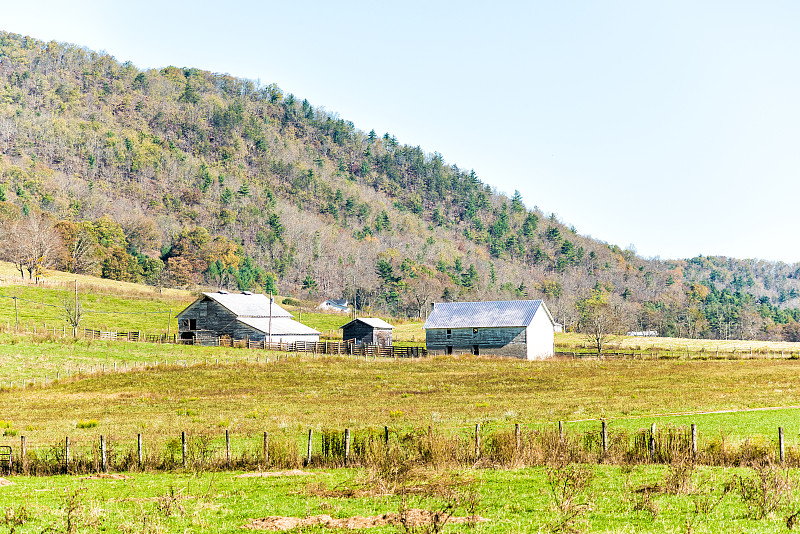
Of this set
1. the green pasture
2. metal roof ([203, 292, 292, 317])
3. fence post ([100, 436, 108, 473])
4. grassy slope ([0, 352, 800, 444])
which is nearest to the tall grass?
fence post ([100, 436, 108, 473])

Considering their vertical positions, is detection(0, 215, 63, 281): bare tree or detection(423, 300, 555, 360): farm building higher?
detection(0, 215, 63, 281): bare tree

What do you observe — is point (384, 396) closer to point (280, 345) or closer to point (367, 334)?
point (280, 345)

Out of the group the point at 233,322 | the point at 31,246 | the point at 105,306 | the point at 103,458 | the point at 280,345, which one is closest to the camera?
the point at 103,458

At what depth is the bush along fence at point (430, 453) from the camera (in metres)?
23.0

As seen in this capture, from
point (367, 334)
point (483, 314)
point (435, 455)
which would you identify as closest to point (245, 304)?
point (367, 334)

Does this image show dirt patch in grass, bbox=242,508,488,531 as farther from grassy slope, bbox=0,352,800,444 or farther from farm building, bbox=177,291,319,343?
farm building, bbox=177,291,319,343

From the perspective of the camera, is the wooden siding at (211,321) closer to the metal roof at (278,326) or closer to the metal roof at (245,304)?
the metal roof at (245,304)

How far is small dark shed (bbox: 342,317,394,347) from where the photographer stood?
9869cm

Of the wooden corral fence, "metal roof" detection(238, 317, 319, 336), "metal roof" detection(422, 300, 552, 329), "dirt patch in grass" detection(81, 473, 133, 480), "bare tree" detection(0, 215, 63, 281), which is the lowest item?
"dirt patch in grass" detection(81, 473, 133, 480)

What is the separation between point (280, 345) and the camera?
8306 cm

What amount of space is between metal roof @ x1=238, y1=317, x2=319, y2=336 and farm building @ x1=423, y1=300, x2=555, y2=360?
14.5 m

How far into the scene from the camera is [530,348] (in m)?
85.8

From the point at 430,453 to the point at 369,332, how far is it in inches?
2988

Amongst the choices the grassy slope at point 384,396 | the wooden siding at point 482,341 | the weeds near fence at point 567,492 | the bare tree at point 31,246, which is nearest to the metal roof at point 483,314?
the wooden siding at point 482,341
